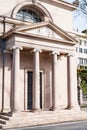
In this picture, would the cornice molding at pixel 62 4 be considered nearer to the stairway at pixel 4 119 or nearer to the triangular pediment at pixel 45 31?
the triangular pediment at pixel 45 31

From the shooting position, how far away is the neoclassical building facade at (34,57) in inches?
764

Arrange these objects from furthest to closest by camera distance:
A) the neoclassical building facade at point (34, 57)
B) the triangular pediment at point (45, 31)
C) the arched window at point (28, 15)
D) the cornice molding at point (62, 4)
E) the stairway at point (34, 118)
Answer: the cornice molding at point (62, 4) < the arched window at point (28, 15) < the triangular pediment at point (45, 31) < the neoclassical building facade at point (34, 57) < the stairway at point (34, 118)

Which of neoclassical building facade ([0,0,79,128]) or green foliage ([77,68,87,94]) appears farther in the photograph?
green foliage ([77,68,87,94])

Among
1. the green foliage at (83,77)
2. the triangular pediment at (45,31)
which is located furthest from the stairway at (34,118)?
the green foliage at (83,77)

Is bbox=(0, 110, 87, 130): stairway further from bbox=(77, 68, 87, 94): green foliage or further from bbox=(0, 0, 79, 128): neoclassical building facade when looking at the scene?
bbox=(77, 68, 87, 94): green foliage

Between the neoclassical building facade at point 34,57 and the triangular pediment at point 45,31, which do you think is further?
the triangular pediment at point 45,31

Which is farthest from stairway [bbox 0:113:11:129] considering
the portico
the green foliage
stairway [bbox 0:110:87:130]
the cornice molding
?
the green foliage

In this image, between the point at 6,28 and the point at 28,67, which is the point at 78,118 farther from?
the point at 6,28

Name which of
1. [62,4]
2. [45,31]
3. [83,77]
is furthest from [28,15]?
[83,77]

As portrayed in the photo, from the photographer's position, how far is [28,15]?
2367cm

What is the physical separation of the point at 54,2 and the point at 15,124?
514 inches

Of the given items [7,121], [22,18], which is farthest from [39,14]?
[7,121]

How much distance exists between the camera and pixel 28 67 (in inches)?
873

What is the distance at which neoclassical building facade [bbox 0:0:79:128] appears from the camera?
19406mm
